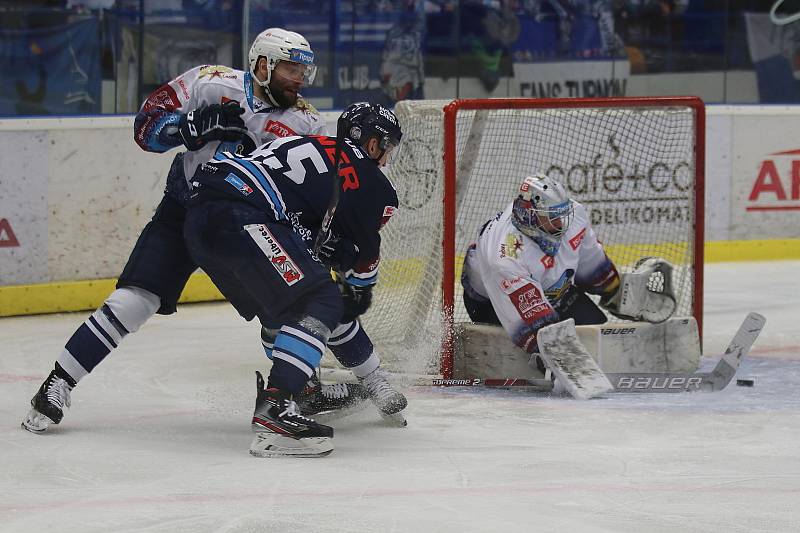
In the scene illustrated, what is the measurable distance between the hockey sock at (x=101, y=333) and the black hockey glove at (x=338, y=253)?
1.73 feet

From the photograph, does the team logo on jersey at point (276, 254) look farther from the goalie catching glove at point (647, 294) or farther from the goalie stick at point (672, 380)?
the goalie catching glove at point (647, 294)

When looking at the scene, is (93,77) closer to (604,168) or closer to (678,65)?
(604,168)

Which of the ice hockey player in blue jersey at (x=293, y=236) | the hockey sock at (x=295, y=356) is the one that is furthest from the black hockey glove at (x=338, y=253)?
the hockey sock at (x=295, y=356)

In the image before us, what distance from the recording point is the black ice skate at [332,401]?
14.6 feet

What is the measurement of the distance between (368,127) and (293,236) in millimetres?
351

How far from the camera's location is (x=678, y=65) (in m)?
9.02

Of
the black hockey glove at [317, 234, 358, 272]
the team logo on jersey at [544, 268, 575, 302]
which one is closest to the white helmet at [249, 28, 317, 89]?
the black hockey glove at [317, 234, 358, 272]

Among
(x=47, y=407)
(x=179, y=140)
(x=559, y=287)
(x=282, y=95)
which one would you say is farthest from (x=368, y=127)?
(x=559, y=287)

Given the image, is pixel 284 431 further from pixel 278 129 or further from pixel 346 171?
pixel 278 129

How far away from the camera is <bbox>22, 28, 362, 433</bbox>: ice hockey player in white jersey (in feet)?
13.9

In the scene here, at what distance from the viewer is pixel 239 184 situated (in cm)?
398

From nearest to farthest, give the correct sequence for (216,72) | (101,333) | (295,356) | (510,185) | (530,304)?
(295,356) → (101,333) → (216,72) → (530,304) → (510,185)

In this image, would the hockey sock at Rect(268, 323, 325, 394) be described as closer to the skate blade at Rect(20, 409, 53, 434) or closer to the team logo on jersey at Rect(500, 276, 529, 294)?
the skate blade at Rect(20, 409, 53, 434)

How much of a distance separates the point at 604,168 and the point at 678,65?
261cm
